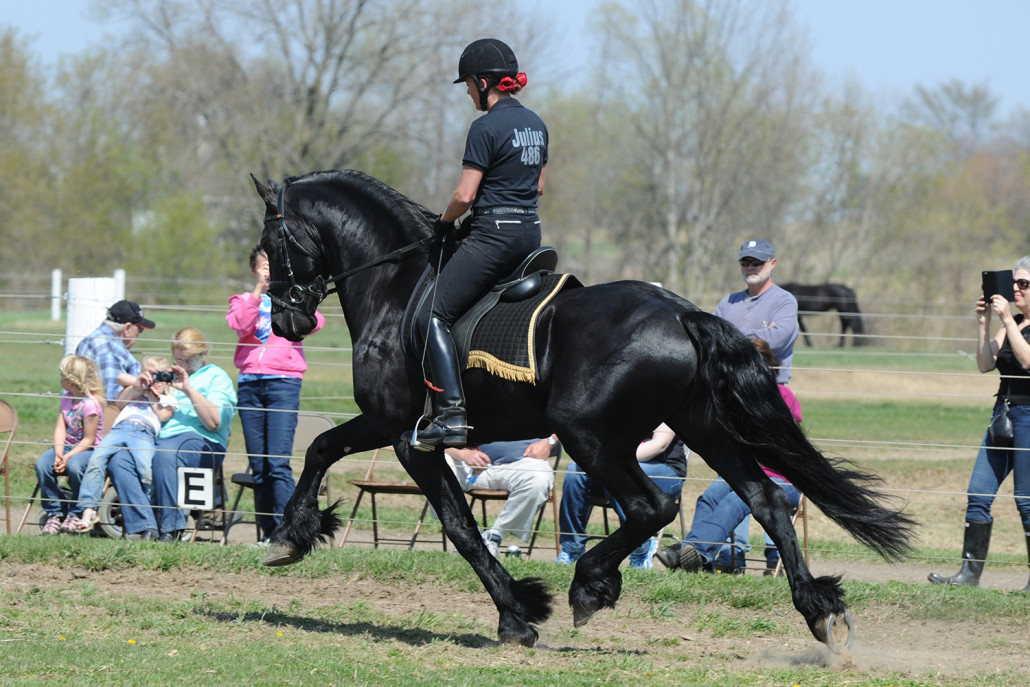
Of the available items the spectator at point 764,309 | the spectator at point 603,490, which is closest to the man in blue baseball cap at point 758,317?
the spectator at point 764,309

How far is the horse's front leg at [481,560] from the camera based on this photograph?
5.52 m

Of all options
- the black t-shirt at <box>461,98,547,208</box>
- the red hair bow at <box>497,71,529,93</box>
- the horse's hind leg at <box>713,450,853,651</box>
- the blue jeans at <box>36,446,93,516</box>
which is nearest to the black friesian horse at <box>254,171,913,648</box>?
the horse's hind leg at <box>713,450,853,651</box>

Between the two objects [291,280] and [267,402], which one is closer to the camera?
[291,280]

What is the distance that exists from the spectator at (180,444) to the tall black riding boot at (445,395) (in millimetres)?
3510

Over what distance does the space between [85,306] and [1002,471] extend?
8640 millimetres

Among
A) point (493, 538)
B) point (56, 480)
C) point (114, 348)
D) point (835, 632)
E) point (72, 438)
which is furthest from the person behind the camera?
point (114, 348)

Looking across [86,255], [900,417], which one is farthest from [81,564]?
[86,255]

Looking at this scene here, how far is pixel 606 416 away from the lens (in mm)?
5117

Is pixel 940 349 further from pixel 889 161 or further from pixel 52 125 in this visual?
pixel 52 125

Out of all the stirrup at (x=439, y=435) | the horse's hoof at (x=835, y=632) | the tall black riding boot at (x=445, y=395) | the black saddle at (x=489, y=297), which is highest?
the black saddle at (x=489, y=297)

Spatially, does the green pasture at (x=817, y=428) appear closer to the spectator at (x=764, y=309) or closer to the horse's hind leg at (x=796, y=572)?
the spectator at (x=764, y=309)

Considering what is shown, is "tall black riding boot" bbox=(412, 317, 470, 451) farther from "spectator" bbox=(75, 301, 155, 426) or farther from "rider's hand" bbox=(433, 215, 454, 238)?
"spectator" bbox=(75, 301, 155, 426)

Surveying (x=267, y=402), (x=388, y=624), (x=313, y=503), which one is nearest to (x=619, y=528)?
(x=388, y=624)

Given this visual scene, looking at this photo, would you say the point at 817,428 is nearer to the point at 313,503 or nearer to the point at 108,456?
the point at 108,456
